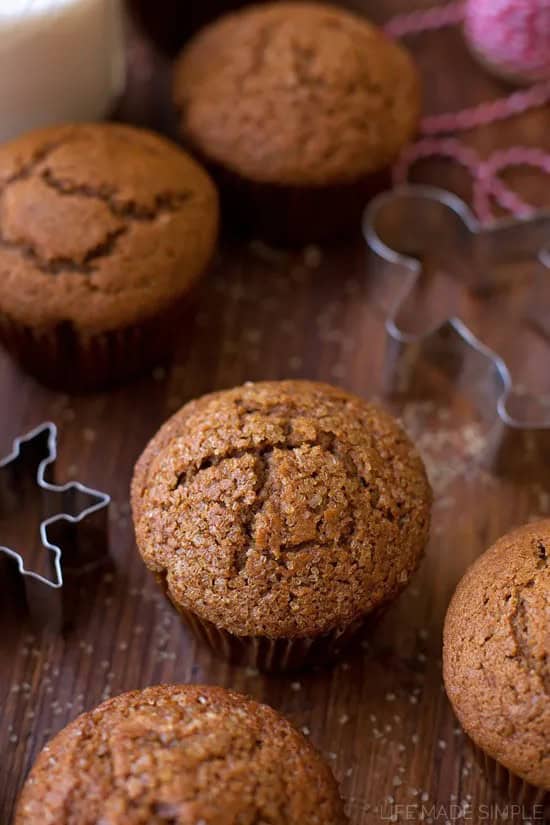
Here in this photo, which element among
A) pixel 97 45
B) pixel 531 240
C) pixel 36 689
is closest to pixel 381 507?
pixel 36 689

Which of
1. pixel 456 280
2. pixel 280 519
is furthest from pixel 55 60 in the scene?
pixel 280 519

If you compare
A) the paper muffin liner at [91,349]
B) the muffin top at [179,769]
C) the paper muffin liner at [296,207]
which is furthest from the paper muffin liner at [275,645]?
the paper muffin liner at [296,207]

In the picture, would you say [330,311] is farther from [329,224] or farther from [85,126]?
[85,126]

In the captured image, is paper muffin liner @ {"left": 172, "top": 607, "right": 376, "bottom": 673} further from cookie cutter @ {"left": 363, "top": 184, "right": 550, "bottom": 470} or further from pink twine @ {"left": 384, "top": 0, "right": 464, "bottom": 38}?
pink twine @ {"left": 384, "top": 0, "right": 464, "bottom": 38}

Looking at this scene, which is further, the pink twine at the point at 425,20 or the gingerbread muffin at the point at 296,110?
the pink twine at the point at 425,20

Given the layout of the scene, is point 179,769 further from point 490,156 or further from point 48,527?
point 490,156

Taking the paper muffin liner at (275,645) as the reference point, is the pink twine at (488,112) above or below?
above

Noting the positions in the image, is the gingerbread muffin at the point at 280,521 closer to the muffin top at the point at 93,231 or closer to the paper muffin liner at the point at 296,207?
the muffin top at the point at 93,231

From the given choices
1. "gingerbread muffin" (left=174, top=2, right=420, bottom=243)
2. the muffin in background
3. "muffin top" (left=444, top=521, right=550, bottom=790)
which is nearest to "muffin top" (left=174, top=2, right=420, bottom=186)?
"gingerbread muffin" (left=174, top=2, right=420, bottom=243)
